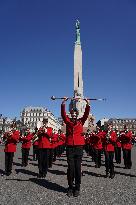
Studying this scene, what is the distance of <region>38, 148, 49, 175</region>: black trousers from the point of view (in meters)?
11.3

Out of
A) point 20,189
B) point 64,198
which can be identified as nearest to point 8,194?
point 20,189

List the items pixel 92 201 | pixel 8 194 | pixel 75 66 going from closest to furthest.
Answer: pixel 92 201
pixel 8 194
pixel 75 66

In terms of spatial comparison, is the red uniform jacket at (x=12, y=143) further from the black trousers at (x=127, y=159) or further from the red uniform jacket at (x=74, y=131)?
the black trousers at (x=127, y=159)

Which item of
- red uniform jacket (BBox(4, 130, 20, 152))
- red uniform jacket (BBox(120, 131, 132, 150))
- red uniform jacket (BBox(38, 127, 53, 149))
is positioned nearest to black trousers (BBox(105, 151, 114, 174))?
red uniform jacket (BBox(38, 127, 53, 149))

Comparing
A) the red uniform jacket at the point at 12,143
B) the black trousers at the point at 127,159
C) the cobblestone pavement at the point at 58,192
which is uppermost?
the red uniform jacket at the point at 12,143

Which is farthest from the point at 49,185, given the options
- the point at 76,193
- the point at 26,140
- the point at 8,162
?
the point at 26,140

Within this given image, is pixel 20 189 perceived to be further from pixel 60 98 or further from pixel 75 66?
pixel 75 66

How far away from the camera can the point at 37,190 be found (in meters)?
8.37

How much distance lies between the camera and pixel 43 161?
1141 cm

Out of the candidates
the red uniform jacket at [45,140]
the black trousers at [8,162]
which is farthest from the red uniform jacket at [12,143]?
the red uniform jacket at [45,140]

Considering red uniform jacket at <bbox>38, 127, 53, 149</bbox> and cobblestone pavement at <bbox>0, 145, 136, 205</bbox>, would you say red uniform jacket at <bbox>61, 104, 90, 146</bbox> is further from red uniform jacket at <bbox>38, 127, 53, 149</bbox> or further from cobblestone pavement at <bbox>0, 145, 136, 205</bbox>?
red uniform jacket at <bbox>38, 127, 53, 149</bbox>

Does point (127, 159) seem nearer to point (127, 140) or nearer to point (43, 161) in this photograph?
point (127, 140)

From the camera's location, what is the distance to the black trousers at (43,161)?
11.3 m

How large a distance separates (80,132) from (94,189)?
1.60 m
